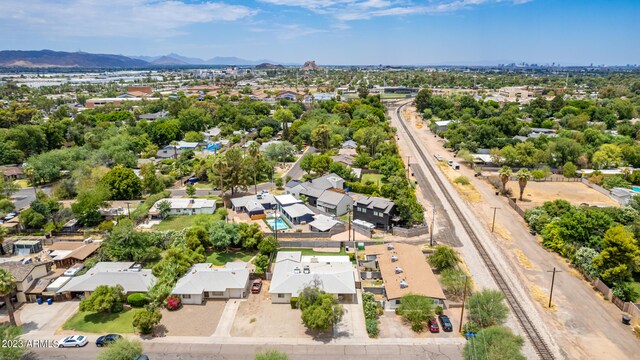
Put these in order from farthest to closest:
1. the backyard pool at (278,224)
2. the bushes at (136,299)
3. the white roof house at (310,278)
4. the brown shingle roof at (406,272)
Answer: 1. the backyard pool at (278,224)
2. the white roof house at (310,278)
3. the brown shingle roof at (406,272)
4. the bushes at (136,299)

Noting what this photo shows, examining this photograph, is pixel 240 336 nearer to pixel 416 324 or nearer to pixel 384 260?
pixel 416 324

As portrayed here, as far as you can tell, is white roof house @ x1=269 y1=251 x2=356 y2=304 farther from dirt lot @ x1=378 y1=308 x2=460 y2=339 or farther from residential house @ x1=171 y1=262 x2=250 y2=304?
dirt lot @ x1=378 y1=308 x2=460 y2=339

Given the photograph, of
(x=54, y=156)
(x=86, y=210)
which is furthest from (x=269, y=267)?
(x=54, y=156)

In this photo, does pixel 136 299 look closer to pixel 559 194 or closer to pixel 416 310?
pixel 416 310

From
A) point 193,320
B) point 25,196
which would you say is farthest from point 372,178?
point 25,196

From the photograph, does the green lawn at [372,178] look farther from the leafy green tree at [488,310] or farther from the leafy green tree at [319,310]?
the leafy green tree at [319,310]

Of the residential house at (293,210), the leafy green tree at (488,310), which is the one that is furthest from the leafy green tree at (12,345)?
the leafy green tree at (488,310)
